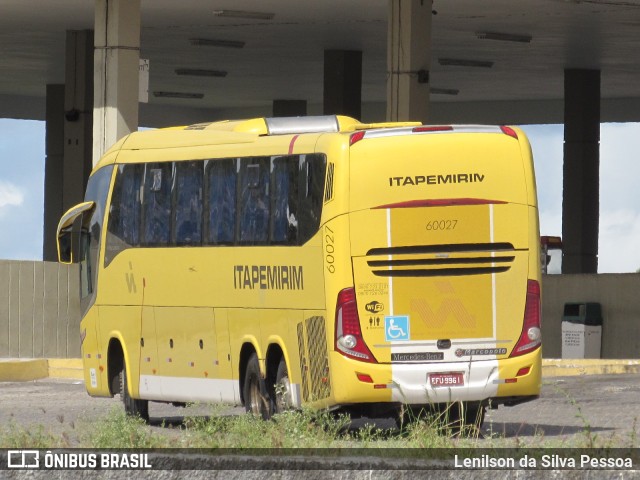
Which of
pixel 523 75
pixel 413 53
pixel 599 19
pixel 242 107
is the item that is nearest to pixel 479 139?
pixel 413 53

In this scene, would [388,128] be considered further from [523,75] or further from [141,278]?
[523,75]

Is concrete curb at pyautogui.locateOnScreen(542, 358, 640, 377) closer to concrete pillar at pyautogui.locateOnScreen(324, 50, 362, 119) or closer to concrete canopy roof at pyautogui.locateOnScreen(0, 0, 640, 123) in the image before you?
concrete canopy roof at pyautogui.locateOnScreen(0, 0, 640, 123)

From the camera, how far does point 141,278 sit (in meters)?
21.0

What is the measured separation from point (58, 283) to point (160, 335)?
43.4ft

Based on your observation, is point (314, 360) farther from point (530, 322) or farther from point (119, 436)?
point (119, 436)

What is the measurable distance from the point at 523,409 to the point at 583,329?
11517mm

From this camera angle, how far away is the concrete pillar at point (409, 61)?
34.5 metres

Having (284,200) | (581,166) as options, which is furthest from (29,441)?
(581,166)

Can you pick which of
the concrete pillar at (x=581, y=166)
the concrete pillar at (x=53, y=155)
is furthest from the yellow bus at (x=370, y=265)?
the concrete pillar at (x=53, y=155)

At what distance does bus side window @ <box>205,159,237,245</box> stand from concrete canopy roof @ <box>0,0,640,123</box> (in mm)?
19939

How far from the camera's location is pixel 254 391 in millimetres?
19125

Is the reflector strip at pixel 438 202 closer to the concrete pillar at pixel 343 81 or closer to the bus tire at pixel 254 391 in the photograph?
the bus tire at pixel 254 391

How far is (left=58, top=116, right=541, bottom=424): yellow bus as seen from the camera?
56.4ft

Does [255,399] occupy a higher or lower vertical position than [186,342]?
lower
